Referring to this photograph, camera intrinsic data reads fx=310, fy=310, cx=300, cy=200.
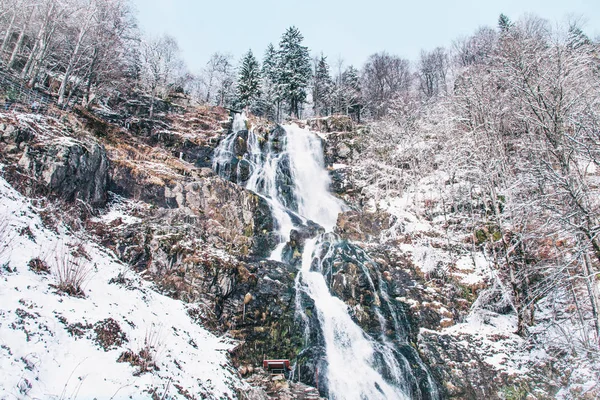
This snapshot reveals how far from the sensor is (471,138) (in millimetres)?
Result: 14984

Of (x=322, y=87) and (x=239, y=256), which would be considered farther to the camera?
(x=322, y=87)

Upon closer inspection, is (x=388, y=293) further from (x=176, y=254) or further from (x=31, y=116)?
(x=31, y=116)

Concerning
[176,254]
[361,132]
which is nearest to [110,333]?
[176,254]

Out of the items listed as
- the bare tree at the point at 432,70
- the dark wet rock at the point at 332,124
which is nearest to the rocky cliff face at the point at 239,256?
the dark wet rock at the point at 332,124

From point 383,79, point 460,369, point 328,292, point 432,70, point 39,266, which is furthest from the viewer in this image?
point 432,70

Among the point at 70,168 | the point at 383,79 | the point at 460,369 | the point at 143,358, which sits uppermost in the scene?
the point at 383,79

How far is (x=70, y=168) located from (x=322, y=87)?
36296mm

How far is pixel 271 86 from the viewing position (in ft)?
142

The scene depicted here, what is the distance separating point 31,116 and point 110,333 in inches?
494

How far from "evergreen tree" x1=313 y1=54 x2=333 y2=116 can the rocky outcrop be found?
32.2m

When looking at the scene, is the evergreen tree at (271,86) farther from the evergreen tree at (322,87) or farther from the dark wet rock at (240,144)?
the dark wet rock at (240,144)

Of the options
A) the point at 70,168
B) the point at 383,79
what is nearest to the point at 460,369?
the point at 70,168

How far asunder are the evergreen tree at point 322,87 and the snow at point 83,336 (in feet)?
123

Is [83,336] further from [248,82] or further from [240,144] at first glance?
[248,82]
